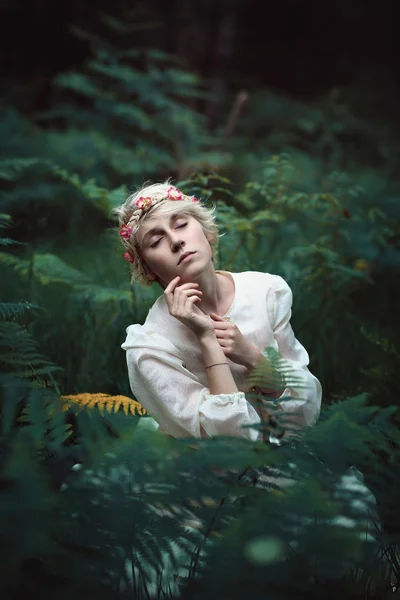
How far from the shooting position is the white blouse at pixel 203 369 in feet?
5.30

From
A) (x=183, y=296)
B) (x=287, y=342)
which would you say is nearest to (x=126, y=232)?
(x=183, y=296)

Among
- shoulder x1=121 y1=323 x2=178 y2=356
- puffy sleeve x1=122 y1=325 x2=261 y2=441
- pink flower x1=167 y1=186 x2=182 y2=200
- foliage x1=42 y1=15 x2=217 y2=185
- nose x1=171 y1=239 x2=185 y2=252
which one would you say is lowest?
foliage x1=42 y1=15 x2=217 y2=185

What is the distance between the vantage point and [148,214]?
1.79 metres

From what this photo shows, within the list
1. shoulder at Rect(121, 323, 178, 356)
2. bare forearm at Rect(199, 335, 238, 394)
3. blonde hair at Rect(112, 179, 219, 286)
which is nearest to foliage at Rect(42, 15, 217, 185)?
blonde hair at Rect(112, 179, 219, 286)

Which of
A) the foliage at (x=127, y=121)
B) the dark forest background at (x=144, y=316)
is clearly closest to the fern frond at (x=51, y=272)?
the dark forest background at (x=144, y=316)

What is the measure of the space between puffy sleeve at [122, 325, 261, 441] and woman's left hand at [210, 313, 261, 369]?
11 centimetres

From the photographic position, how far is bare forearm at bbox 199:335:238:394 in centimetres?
165

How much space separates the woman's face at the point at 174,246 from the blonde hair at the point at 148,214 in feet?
0.08

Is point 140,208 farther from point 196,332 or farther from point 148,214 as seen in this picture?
point 196,332

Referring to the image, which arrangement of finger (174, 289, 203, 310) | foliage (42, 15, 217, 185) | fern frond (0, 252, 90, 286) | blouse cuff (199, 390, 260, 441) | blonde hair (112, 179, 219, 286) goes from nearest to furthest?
blouse cuff (199, 390, 260, 441) → finger (174, 289, 203, 310) → blonde hair (112, 179, 219, 286) → fern frond (0, 252, 90, 286) → foliage (42, 15, 217, 185)

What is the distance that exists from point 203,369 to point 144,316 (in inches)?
35.0

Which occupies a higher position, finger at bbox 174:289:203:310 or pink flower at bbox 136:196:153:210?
pink flower at bbox 136:196:153:210

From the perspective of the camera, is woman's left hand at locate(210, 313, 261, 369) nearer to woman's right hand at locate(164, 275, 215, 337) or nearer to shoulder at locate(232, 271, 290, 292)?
woman's right hand at locate(164, 275, 215, 337)

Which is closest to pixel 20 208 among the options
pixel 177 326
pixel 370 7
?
pixel 177 326
